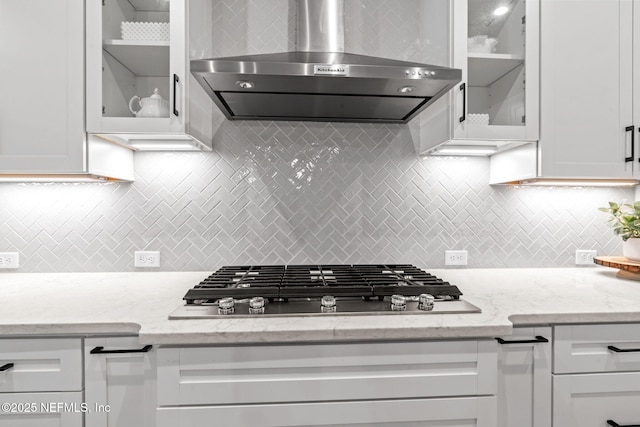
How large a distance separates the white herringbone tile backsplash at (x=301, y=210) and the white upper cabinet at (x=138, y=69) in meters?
0.38

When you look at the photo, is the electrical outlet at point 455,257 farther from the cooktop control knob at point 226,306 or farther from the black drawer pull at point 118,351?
the black drawer pull at point 118,351

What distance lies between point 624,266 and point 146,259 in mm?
2272

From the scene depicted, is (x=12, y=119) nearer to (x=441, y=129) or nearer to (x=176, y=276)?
(x=176, y=276)

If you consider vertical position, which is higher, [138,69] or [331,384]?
[138,69]

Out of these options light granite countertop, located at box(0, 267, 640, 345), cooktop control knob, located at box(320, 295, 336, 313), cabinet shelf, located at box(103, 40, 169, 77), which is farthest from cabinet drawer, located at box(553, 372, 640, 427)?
cabinet shelf, located at box(103, 40, 169, 77)

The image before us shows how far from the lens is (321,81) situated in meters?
1.34

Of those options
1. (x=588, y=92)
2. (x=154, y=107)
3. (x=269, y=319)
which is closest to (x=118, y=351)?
(x=269, y=319)

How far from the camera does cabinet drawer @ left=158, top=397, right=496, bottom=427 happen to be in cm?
103

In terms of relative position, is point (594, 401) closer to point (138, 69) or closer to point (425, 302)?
point (425, 302)

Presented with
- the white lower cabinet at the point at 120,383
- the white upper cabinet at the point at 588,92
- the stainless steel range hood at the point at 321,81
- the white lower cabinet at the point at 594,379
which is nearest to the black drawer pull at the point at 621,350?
the white lower cabinet at the point at 594,379

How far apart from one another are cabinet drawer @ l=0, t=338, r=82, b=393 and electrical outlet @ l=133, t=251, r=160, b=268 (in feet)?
2.39

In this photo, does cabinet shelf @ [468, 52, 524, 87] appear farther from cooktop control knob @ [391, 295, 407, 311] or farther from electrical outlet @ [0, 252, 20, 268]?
electrical outlet @ [0, 252, 20, 268]

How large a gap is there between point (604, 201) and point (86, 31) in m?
2.58

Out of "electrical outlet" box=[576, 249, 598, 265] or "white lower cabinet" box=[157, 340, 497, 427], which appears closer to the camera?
"white lower cabinet" box=[157, 340, 497, 427]
